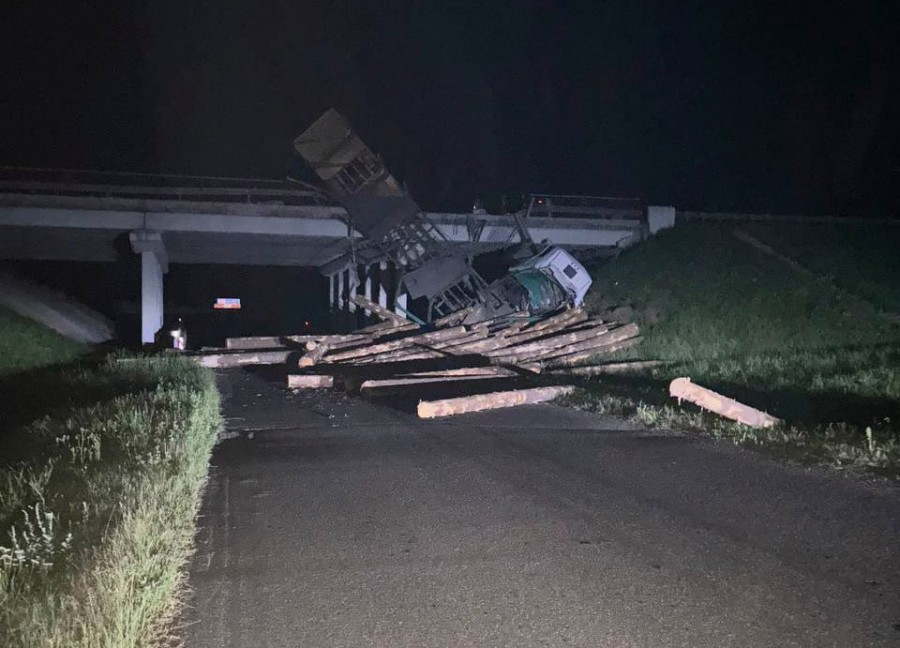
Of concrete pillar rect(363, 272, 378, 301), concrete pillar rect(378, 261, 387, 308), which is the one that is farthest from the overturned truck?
concrete pillar rect(363, 272, 378, 301)

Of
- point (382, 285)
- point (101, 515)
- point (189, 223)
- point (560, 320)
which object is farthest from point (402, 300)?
point (101, 515)

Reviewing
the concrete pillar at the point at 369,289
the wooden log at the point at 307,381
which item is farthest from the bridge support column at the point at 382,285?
the wooden log at the point at 307,381

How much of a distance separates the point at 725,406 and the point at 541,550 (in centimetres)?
472

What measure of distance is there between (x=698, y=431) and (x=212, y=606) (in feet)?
21.2

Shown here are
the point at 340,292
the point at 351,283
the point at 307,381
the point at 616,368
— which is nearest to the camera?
the point at 307,381

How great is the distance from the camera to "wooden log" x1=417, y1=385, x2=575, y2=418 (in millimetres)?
10156

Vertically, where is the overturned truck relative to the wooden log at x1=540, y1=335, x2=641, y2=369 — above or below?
above

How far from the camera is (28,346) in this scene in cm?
1998

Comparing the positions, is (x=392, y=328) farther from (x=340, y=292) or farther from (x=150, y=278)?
(x=340, y=292)

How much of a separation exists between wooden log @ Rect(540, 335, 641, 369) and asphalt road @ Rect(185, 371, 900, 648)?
7713mm

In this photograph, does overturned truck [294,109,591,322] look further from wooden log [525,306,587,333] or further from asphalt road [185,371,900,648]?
asphalt road [185,371,900,648]

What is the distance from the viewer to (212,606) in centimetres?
414

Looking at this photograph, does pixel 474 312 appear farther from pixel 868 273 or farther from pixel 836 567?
pixel 836 567

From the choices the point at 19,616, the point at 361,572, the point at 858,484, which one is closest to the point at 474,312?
the point at 858,484
